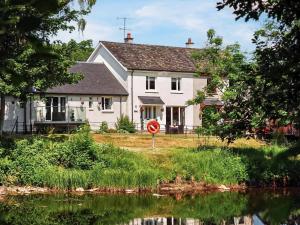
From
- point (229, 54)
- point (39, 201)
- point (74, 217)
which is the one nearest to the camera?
point (74, 217)

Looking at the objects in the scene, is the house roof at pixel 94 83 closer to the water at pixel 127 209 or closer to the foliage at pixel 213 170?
the foliage at pixel 213 170

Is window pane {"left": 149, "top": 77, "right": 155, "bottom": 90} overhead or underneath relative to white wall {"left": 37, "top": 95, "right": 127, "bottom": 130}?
overhead

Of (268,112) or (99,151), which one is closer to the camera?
(268,112)

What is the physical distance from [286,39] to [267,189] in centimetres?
2231

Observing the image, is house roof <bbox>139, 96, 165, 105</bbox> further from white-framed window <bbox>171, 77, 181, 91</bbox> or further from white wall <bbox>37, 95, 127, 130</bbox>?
white-framed window <bbox>171, 77, 181, 91</bbox>

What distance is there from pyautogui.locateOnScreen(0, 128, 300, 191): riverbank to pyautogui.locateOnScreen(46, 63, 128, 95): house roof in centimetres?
1906

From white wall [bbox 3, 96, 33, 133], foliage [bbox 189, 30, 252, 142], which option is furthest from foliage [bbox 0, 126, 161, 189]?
white wall [bbox 3, 96, 33, 133]

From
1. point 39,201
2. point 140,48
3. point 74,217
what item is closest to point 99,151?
point 39,201

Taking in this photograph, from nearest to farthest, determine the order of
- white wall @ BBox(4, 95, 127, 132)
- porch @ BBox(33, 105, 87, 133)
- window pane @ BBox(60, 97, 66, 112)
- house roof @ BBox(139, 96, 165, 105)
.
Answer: white wall @ BBox(4, 95, 127, 132) → porch @ BBox(33, 105, 87, 133) → window pane @ BBox(60, 97, 66, 112) → house roof @ BBox(139, 96, 165, 105)

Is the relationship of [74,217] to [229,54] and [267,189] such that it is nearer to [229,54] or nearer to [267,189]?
[267,189]

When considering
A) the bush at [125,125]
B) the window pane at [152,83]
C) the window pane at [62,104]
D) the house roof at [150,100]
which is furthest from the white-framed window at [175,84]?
the window pane at [62,104]

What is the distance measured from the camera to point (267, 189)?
2573cm

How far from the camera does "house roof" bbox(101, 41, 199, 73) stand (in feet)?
167

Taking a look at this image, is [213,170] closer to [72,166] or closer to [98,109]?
[72,166]
